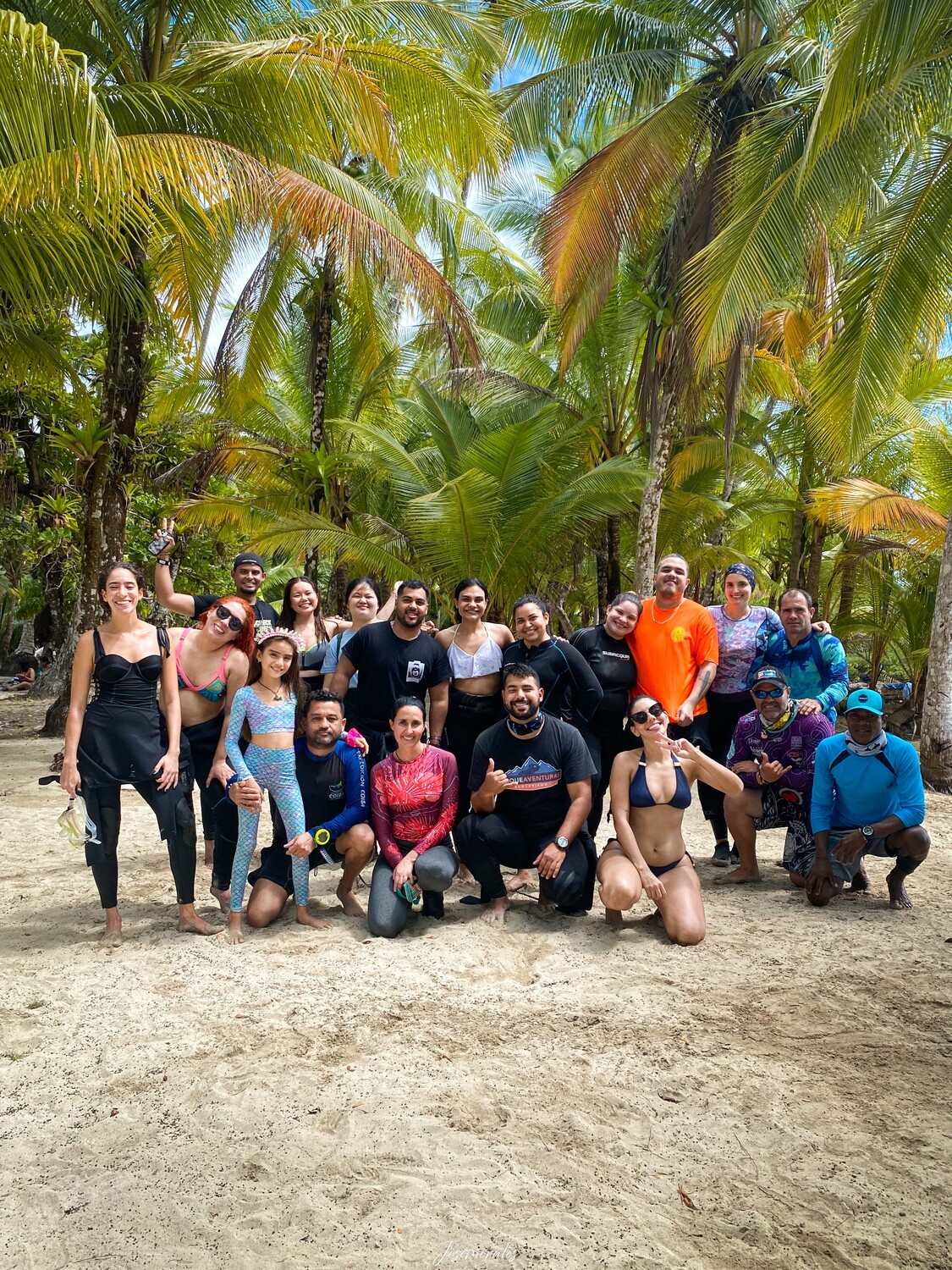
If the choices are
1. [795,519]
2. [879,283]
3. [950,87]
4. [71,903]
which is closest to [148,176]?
[71,903]

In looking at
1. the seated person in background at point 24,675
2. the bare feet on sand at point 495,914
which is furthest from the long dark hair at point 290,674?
the seated person in background at point 24,675

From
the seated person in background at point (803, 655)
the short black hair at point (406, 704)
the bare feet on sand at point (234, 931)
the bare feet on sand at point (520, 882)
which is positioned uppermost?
the seated person in background at point (803, 655)

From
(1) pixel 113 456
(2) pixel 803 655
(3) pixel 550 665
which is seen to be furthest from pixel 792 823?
(1) pixel 113 456

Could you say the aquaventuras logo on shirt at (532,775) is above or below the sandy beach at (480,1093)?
above

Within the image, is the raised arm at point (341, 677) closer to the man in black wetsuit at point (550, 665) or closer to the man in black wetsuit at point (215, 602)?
the man in black wetsuit at point (215, 602)

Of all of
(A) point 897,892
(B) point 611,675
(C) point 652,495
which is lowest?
(A) point 897,892

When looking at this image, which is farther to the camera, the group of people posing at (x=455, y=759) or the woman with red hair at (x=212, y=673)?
the woman with red hair at (x=212, y=673)

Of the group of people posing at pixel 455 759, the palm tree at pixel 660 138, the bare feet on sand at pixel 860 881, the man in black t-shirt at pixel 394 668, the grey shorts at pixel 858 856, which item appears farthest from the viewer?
the palm tree at pixel 660 138

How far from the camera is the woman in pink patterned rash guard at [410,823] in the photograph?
16.5ft

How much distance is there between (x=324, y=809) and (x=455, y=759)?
0.80 meters

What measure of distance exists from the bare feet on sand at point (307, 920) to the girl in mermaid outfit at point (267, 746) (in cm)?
3

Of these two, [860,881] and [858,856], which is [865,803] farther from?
[860,881]

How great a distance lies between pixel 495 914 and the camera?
5262 mm

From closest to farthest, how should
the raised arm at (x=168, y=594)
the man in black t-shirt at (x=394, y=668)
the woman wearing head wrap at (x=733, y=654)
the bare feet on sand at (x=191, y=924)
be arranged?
the bare feet on sand at (x=191, y=924) < the man in black t-shirt at (x=394, y=668) < the raised arm at (x=168, y=594) < the woman wearing head wrap at (x=733, y=654)
